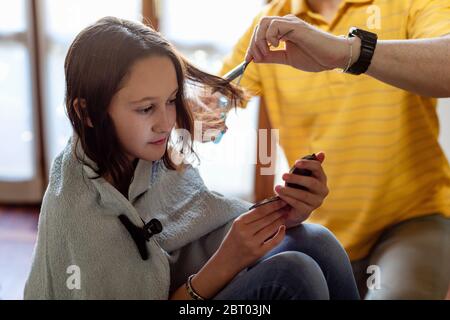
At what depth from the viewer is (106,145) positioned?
31.7 inches

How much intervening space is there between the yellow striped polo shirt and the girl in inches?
5.1

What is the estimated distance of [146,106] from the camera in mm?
776

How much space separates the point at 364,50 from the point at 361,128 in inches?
6.2

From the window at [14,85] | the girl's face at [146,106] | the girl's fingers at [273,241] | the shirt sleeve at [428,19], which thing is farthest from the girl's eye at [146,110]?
the window at [14,85]

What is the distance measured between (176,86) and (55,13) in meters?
0.93

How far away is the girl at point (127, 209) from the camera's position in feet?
2.51

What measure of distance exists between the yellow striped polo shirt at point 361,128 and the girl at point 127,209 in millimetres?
130

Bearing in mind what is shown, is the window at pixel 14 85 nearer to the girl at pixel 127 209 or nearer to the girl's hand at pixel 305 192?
the girl at pixel 127 209

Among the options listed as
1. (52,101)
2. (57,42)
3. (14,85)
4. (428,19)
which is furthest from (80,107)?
(14,85)

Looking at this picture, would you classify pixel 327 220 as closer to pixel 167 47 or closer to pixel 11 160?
pixel 167 47

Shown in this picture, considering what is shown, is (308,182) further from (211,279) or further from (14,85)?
(14,85)

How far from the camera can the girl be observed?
2.51 ft

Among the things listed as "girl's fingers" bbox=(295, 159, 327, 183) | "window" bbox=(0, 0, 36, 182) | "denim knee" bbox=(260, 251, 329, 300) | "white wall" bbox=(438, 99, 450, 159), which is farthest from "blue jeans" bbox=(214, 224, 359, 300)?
"window" bbox=(0, 0, 36, 182)

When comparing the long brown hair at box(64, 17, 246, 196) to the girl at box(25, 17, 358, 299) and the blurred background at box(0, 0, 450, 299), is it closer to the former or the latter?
the girl at box(25, 17, 358, 299)
